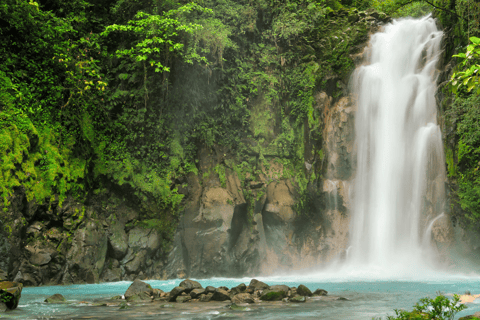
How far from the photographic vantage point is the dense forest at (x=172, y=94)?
11.8 metres

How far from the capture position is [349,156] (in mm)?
16016

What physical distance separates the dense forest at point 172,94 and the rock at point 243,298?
20.5 feet

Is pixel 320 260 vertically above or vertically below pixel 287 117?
below

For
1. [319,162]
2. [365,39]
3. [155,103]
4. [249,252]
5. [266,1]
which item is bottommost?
[249,252]

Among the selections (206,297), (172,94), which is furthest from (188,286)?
(172,94)

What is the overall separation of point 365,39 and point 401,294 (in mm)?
12339

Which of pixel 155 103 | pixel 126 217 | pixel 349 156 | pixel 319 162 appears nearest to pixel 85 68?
pixel 155 103

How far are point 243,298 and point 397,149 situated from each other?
34.0 feet

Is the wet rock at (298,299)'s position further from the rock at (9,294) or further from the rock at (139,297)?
the rock at (9,294)

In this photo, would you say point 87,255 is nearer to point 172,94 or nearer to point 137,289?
point 137,289

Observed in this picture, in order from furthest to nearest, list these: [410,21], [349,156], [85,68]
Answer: [410,21]
[349,156]
[85,68]

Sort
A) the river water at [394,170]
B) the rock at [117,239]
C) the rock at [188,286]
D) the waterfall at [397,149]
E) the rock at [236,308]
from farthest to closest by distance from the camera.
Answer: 1. the waterfall at [397,149]
2. the river water at [394,170]
3. the rock at [117,239]
4. the rock at [188,286]
5. the rock at [236,308]

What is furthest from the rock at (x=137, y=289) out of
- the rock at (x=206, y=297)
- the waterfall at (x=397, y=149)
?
the waterfall at (x=397, y=149)

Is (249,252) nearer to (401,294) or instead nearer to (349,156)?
(349,156)
